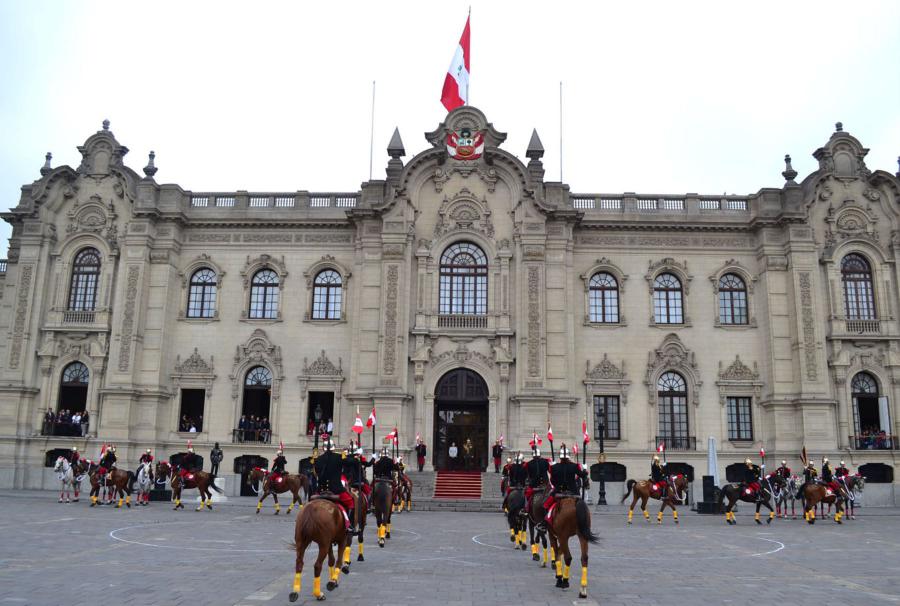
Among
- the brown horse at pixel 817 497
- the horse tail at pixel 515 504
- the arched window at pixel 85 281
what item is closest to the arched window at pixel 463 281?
the brown horse at pixel 817 497

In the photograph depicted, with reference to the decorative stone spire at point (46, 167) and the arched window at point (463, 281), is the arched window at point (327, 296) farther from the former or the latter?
the decorative stone spire at point (46, 167)

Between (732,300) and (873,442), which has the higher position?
(732,300)

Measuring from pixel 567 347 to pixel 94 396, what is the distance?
937 inches

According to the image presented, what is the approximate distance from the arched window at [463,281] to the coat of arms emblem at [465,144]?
4853 millimetres

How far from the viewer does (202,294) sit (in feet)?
131

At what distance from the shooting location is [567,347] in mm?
37281

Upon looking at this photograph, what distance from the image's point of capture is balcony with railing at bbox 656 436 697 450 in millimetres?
37375

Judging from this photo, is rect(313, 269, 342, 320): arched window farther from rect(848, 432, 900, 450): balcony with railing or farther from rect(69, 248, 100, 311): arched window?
rect(848, 432, 900, 450): balcony with railing

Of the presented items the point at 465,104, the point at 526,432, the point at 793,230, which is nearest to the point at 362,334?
the point at 526,432

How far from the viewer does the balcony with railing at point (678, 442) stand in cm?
3738

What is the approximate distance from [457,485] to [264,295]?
1436 centimetres

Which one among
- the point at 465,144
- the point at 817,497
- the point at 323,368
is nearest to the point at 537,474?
the point at 817,497

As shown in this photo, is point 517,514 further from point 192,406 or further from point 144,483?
point 192,406

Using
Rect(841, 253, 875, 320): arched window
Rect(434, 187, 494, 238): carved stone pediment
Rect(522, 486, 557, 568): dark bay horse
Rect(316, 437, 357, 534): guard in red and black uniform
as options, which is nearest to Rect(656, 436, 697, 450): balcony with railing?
Rect(841, 253, 875, 320): arched window
